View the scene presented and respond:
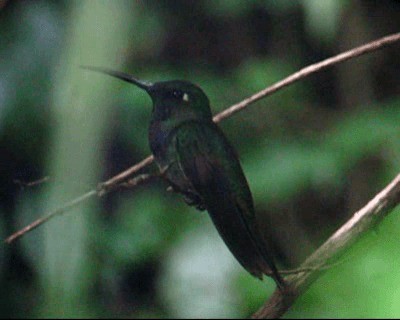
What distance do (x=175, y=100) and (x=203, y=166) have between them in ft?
0.18

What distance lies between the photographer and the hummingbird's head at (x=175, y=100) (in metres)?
0.74

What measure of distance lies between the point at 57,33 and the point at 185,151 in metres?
0.14

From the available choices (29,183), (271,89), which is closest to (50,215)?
(29,183)

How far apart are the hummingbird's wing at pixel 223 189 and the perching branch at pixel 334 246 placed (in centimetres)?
2

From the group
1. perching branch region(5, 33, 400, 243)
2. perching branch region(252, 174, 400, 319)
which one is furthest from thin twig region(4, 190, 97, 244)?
perching branch region(252, 174, 400, 319)

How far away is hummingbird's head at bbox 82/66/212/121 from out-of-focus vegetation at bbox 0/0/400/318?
0.04ft

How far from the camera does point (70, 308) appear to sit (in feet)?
1.66

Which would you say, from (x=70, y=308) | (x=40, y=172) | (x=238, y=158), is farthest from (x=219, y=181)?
(x=70, y=308)

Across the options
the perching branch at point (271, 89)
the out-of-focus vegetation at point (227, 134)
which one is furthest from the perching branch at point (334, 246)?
the perching branch at point (271, 89)

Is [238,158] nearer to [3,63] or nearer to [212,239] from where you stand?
[212,239]

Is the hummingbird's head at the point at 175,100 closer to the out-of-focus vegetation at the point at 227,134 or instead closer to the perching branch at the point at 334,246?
the out-of-focus vegetation at the point at 227,134

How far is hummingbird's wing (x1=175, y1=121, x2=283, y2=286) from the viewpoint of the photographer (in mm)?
737

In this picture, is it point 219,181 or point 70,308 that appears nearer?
point 70,308

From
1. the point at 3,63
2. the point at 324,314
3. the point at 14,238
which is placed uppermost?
the point at 3,63
